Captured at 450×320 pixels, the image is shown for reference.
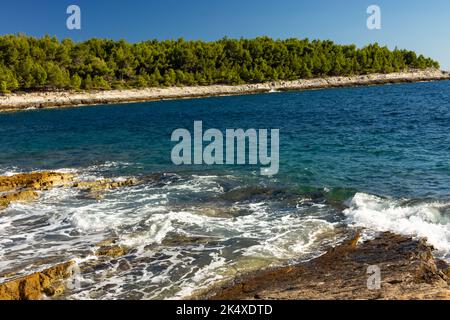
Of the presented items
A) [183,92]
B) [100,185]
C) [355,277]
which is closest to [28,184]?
[100,185]

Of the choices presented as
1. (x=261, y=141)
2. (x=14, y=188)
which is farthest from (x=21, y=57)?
(x=14, y=188)

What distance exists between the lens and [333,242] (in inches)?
476

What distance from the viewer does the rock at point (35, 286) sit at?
9281 mm

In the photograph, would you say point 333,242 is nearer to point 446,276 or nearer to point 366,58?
point 446,276

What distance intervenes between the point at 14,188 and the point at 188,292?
46.4 feet

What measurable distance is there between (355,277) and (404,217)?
5989mm

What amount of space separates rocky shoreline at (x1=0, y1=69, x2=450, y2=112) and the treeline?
12.3 ft

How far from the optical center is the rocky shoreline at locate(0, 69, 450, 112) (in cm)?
9538

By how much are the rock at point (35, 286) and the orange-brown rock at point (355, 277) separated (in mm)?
3611

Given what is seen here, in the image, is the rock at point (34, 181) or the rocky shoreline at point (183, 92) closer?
the rock at point (34, 181)

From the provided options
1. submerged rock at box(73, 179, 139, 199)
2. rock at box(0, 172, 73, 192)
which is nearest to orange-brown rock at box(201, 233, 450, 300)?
submerged rock at box(73, 179, 139, 199)

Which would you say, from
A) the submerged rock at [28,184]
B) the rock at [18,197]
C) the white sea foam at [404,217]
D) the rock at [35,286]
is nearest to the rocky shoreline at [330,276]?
the rock at [35,286]

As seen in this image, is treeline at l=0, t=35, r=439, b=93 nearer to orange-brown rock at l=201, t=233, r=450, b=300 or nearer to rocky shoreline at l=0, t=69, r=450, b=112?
rocky shoreline at l=0, t=69, r=450, b=112

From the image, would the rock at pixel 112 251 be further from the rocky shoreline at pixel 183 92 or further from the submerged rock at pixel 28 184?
the rocky shoreline at pixel 183 92
